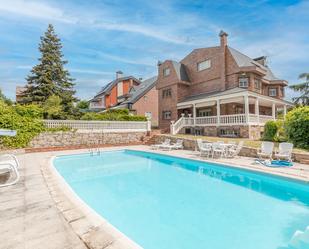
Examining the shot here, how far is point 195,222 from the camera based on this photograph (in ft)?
17.5

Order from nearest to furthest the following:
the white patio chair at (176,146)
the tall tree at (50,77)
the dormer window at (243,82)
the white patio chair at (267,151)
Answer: the white patio chair at (267,151) → the white patio chair at (176,146) → the dormer window at (243,82) → the tall tree at (50,77)

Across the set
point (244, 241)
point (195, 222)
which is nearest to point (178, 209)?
point (195, 222)

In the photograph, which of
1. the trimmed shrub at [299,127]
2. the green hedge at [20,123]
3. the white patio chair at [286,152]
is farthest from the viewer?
the green hedge at [20,123]

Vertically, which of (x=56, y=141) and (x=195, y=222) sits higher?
(x=56, y=141)

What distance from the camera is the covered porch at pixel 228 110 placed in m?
19.0

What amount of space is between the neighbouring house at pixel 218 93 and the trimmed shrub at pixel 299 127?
21.3 ft

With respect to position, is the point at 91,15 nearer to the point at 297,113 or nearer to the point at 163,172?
the point at 163,172

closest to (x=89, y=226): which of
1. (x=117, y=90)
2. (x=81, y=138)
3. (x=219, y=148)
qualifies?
(x=219, y=148)

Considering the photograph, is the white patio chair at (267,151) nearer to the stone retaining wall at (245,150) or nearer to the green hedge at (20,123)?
the stone retaining wall at (245,150)

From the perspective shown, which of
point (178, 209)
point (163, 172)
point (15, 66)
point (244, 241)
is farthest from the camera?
point (15, 66)

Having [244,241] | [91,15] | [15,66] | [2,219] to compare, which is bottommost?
[244,241]

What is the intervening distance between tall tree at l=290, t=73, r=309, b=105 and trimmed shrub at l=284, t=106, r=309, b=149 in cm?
2898

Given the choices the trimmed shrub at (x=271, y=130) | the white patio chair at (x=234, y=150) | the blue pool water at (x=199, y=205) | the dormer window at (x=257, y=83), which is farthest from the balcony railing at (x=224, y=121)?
the blue pool water at (x=199, y=205)

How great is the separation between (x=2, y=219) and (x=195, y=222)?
4.31 metres
